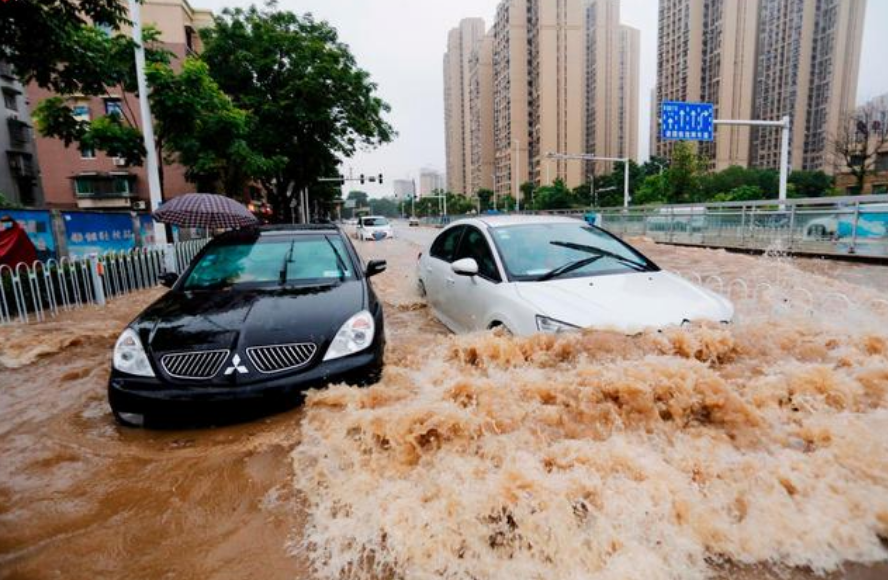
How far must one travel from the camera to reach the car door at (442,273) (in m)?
5.33

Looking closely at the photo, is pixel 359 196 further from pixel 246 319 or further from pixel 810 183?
pixel 246 319

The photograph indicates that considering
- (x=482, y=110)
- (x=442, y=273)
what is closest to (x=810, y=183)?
(x=442, y=273)

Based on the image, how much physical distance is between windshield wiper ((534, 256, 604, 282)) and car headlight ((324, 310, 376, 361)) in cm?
150

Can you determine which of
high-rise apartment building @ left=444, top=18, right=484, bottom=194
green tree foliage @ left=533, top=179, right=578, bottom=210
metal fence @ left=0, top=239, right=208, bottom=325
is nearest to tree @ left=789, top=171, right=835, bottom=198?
green tree foliage @ left=533, top=179, right=578, bottom=210

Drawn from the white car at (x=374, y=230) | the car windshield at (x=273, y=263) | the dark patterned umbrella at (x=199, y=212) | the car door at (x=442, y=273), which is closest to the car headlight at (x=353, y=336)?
the car windshield at (x=273, y=263)

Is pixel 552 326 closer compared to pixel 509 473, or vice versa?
pixel 509 473

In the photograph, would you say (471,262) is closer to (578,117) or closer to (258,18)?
(258,18)

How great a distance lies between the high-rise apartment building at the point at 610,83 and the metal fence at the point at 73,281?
81427 millimetres

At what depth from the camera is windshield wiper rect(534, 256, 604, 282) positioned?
4.04m

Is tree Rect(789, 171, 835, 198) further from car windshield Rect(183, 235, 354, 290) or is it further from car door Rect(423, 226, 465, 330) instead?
car windshield Rect(183, 235, 354, 290)

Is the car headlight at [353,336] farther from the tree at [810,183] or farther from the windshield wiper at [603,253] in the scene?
the tree at [810,183]

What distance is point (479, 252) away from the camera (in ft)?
15.6

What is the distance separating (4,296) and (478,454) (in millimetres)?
8020

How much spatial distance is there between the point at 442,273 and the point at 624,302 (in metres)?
2.42
